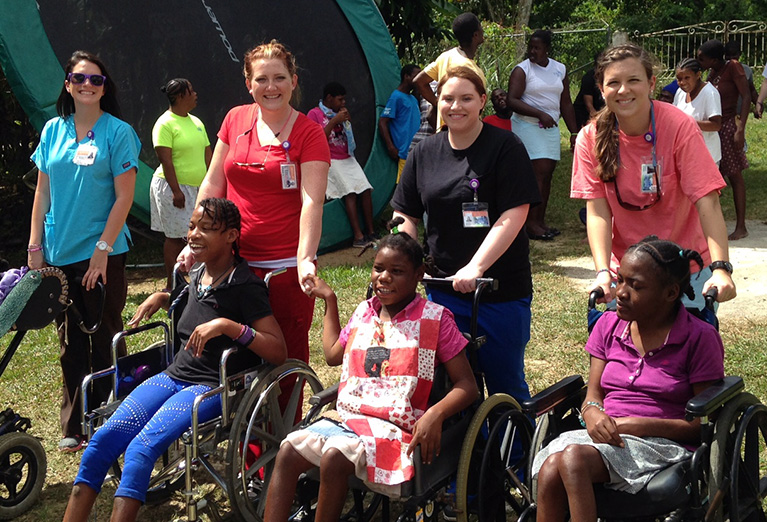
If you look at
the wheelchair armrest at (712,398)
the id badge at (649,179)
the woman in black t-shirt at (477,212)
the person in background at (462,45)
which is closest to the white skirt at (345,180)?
the person in background at (462,45)

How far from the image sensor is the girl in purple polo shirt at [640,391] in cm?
293

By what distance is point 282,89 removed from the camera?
3861mm

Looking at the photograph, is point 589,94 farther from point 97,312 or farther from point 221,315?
point 221,315

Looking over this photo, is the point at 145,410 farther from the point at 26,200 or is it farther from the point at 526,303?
the point at 26,200

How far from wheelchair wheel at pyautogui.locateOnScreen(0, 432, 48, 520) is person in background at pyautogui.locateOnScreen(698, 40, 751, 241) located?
6.44 meters

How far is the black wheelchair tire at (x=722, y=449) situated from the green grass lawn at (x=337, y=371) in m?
1.85

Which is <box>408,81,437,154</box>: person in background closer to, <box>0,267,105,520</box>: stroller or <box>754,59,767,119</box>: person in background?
<box>754,59,767,119</box>: person in background

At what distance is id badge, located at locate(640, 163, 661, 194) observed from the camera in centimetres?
339

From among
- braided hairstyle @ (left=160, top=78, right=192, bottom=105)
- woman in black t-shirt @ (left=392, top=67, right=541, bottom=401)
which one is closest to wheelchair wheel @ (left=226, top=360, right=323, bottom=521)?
woman in black t-shirt @ (left=392, top=67, right=541, bottom=401)

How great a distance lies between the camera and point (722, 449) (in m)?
2.94

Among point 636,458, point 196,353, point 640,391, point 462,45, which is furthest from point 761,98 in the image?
point 196,353

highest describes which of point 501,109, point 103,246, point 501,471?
point 501,109

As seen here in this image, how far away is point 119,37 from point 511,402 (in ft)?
17.7

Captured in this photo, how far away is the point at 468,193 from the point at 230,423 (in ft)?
4.16
